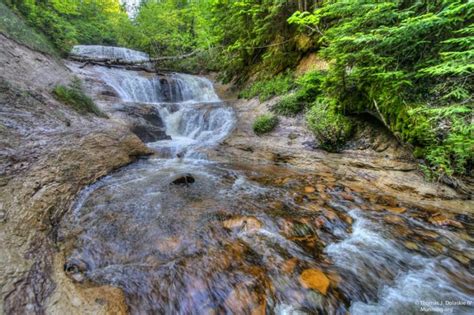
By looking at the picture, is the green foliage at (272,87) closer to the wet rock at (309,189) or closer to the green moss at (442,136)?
the green moss at (442,136)

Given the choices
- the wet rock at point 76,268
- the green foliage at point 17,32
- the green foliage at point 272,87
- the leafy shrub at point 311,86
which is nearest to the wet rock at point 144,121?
the green foliage at point 17,32

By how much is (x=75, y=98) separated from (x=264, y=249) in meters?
5.98

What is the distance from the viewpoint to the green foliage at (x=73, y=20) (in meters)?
9.88

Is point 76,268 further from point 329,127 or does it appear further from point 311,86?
point 311,86

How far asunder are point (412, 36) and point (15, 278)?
5371 mm

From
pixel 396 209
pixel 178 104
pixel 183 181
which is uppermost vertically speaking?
pixel 178 104

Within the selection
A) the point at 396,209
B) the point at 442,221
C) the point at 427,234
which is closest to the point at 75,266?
the point at 427,234

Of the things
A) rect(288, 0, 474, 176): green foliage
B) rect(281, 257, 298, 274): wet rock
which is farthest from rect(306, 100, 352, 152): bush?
rect(281, 257, 298, 274): wet rock

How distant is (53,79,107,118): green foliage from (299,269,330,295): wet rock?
19.5ft

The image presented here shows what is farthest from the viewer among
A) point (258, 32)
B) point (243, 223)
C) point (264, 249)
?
point (258, 32)

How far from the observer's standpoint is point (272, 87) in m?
7.82

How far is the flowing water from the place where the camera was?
1862 mm

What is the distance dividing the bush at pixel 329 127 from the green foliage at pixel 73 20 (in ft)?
38.6

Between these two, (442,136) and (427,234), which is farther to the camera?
(442,136)
